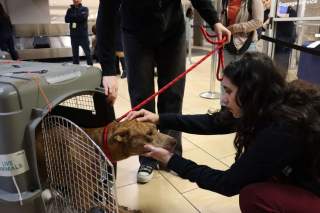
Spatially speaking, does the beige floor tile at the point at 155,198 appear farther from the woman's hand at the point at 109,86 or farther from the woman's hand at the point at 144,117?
the woman's hand at the point at 109,86

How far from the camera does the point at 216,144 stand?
93.5 inches

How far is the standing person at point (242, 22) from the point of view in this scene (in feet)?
7.97

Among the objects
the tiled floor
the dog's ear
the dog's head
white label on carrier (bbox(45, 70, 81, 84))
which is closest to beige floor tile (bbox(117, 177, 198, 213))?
the tiled floor

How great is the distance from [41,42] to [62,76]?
7.42 metres

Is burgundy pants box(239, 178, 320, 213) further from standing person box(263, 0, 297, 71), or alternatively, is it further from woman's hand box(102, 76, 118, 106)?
standing person box(263, 0, 297, 71)

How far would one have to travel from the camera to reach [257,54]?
1080 millimetres

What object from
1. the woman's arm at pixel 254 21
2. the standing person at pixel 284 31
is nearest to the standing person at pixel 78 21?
the standing person at pixel 284 31

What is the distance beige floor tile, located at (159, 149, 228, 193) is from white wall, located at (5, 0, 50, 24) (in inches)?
322

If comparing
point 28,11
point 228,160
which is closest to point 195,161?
point 228,160

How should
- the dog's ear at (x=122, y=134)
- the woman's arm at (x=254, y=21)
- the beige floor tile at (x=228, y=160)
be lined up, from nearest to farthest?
the dog's ear at (x=122, y=134)
the beige floor tile at (x=228, y=160)
the woman's arm at (x=254, y=21)

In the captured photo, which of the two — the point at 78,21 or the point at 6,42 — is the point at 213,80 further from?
the point at 6,42

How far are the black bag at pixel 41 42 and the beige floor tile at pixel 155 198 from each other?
725cm

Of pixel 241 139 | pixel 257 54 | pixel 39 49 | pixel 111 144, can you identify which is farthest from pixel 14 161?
pixel 39 49

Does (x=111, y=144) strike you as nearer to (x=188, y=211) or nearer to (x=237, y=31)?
(x=188, y=211)
